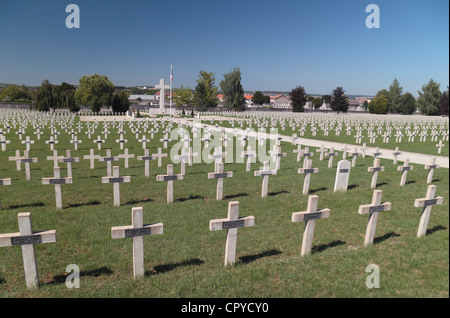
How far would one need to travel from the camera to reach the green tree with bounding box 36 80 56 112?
A: 49.5 m

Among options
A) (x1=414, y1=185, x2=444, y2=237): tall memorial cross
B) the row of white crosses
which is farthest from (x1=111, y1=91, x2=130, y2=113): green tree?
(x1=414, y1=185, x2=444, y2=237): tall memorial cross

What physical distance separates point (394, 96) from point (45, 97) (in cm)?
7819

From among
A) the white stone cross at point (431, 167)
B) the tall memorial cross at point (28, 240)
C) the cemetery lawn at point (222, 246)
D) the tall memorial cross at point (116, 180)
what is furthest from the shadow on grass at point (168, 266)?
the white stone cross at point (431, 167)

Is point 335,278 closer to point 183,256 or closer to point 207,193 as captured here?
point 183,256

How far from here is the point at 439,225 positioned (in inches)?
224

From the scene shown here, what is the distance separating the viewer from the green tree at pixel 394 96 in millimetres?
72125

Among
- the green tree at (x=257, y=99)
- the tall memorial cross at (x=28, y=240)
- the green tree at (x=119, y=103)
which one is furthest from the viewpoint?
the green tree at (x=257, y=99)

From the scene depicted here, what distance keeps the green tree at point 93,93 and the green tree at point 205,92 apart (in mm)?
19426

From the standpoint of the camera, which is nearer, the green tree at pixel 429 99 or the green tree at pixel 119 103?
the green tree at pixel 119 103

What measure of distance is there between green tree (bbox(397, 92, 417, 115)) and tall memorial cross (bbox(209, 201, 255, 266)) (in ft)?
249

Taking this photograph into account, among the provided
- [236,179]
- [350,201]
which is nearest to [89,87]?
[236,179]

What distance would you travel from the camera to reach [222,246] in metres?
4.80

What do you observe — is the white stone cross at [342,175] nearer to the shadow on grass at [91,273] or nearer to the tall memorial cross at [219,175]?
the tall memorial cross at [219,175]

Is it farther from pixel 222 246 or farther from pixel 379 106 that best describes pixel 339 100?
pixel 222 246
